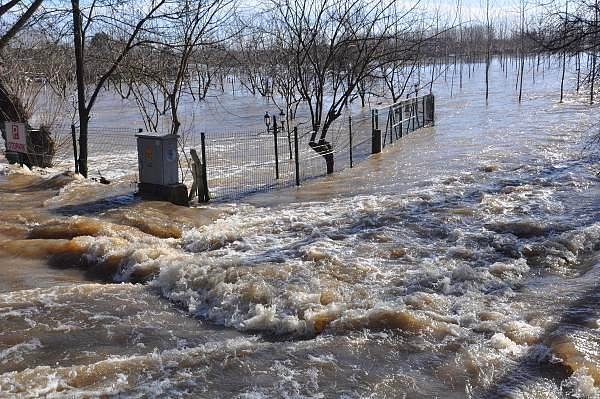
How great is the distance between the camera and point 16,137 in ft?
51.5

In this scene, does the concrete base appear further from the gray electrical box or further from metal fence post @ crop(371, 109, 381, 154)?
metal fence post @ crop(371, 109, 381, 154)

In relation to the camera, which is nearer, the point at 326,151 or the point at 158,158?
the point at 158,158

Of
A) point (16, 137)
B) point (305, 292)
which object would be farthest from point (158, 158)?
point (16, 137)

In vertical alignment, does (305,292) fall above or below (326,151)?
below

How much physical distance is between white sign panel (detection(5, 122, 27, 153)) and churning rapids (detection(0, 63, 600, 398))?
172 cm

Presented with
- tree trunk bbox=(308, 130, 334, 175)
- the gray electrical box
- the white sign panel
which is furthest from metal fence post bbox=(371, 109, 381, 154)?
the white sign panel

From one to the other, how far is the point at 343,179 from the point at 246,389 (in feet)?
35.4

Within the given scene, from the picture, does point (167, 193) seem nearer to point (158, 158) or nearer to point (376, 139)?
point (158, 158)

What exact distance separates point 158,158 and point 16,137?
5667 mm

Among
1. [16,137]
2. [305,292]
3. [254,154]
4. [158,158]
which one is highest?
[16,137]

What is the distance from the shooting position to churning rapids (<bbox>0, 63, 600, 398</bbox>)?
5.50 metres

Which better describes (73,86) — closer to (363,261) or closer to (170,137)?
(170,137)

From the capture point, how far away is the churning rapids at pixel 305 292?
217 inches

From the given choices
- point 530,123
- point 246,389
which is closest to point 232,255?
point 246,389
